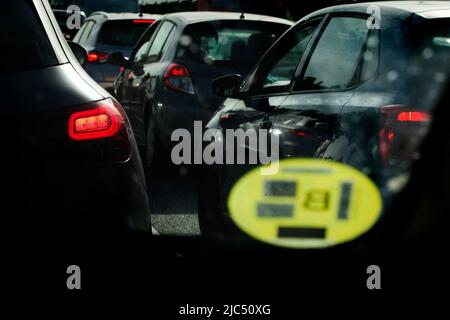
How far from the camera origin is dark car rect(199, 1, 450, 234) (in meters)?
3.60

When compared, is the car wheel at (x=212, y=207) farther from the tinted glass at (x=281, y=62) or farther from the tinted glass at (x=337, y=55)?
the tinted glass at (x=337, y=55)

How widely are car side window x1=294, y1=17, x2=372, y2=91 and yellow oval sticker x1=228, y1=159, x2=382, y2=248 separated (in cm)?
43

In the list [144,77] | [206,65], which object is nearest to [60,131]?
[206,65]

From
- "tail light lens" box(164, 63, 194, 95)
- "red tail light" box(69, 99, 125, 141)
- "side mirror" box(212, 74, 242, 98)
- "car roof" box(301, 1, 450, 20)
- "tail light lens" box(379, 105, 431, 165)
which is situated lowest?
"tail light lens" box(164, 63, 194, 95)

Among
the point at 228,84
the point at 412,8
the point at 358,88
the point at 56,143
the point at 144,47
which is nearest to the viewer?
the point at 56,143

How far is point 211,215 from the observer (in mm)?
5762

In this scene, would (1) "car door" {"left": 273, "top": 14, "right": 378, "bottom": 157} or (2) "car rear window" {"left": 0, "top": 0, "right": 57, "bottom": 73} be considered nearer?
(2) "car rear window" {"left": 0, "top": 0, "right": 57, "bottom": 73}

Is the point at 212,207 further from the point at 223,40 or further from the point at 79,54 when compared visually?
the point at 223,40

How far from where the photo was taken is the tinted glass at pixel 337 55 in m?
4.21

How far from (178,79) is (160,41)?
1.29 meters

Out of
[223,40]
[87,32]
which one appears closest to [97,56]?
[87,32]

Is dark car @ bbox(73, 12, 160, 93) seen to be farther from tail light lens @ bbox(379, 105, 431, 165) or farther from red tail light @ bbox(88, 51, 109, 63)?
tail light lens @ bbox(379, 105, 431, 165)

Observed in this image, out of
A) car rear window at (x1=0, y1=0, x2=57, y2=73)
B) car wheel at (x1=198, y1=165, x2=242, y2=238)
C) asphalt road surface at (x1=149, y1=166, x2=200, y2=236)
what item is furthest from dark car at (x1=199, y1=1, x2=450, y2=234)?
asphalt road surface at (x1=149, y1=166, x2=200, y2=236)

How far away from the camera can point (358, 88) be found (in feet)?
13.0
